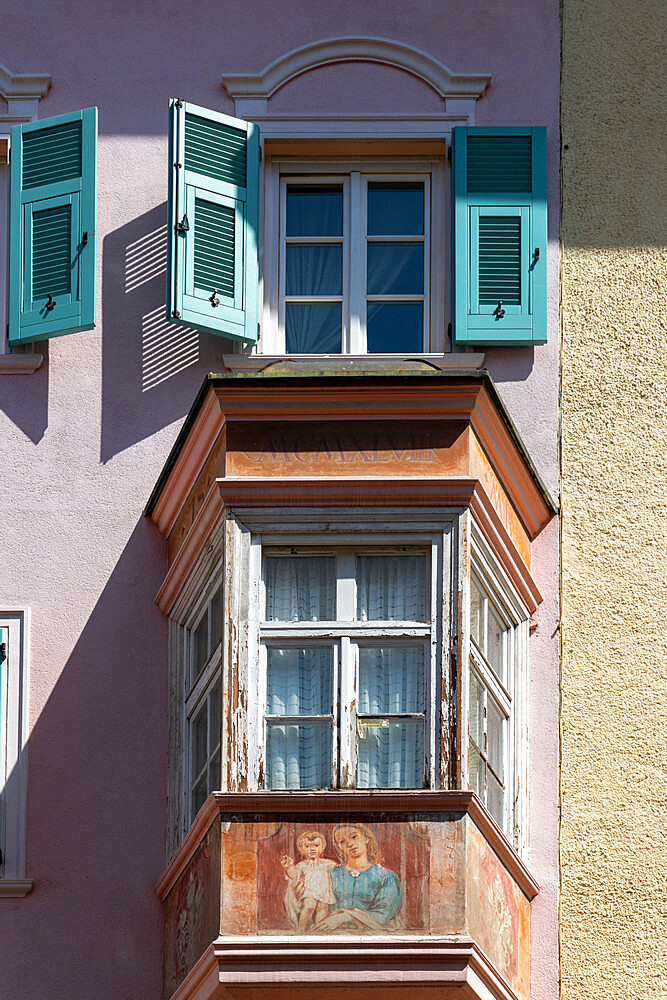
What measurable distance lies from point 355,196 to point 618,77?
164 centimetres

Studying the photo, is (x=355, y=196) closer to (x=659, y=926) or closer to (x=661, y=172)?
(x=661, y=172)

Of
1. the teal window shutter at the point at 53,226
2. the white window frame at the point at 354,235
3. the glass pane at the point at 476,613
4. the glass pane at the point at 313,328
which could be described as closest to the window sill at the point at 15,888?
the glass pane at the point at 476,613

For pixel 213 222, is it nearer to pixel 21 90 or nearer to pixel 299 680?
pixel 21 90

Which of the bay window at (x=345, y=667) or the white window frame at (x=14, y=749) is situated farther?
the white window frame at (x=14, y=749)

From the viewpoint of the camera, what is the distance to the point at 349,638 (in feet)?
37.2

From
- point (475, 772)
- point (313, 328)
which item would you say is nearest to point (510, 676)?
point (475, 772)

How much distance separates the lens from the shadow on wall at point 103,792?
39.0 ft

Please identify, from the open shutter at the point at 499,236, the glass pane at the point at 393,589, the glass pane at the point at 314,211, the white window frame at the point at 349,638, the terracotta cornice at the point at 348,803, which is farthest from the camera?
the glass pane at the point at 314,211

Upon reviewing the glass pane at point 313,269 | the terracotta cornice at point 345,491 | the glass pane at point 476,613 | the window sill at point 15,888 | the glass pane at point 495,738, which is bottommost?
the window sill at point 15,888

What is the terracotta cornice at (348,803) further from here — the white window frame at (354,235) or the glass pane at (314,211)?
the glass pane at (314,211)

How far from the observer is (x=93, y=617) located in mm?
12586

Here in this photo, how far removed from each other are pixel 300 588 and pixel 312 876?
1.47 metres

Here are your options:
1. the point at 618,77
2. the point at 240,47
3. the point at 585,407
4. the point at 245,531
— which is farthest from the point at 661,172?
the point at 245,531

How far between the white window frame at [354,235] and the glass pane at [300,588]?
1982mm
